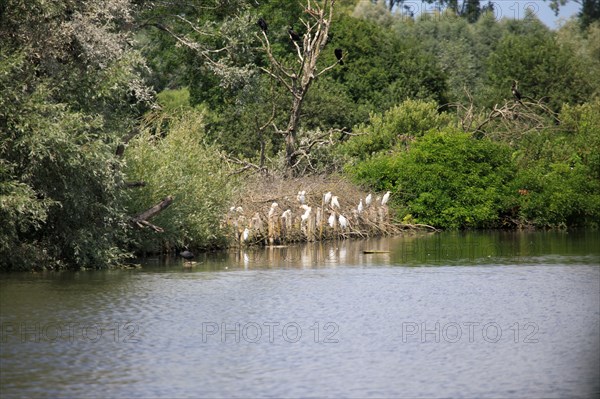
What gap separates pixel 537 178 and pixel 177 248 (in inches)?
644

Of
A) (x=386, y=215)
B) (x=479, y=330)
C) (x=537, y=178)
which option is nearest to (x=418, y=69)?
(x=537, y=178)

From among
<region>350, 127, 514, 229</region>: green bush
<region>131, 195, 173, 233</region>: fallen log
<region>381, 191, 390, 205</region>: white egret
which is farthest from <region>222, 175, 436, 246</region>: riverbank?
<region>131, 195, 173, 233</region>: fallen log

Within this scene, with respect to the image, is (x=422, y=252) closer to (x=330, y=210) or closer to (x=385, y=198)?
(x=330, y=210)

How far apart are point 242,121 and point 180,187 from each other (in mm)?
19183

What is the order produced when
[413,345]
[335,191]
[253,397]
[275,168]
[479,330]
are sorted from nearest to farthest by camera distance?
[253,397]
[413,345]
[479,330]
[335,191]
[275,168]

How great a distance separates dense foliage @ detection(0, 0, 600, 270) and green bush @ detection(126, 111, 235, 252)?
5cm

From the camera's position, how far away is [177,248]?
89.5 feet

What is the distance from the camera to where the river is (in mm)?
12039

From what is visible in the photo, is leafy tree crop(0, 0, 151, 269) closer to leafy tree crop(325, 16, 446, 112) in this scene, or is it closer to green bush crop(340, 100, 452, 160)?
green bush crop(340, 100, 452, 160)

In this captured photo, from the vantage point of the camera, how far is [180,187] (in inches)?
1027

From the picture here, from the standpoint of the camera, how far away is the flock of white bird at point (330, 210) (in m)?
30.2

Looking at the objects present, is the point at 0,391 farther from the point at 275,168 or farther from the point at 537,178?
the point at 537,178

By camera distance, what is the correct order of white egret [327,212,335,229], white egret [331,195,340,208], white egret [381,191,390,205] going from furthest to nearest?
white egret [381,191,390,205]
white egret [331,195,340,208]
white egret [327,212,335,229]

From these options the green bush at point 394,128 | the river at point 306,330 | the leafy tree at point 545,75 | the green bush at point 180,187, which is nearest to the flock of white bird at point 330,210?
the green bush at point 180,187
